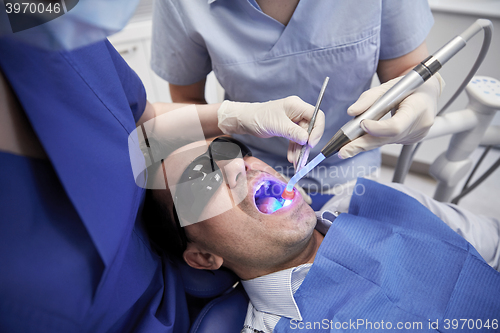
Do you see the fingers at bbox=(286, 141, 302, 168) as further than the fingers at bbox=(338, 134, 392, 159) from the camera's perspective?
Yes

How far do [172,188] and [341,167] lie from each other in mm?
656

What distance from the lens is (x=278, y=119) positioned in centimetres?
84

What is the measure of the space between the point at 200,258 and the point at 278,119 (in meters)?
0.49

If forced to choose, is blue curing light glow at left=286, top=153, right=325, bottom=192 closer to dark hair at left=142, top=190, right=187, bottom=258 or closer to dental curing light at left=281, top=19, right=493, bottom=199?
dental curing light at left=281, top=19, right=493, bottom=199

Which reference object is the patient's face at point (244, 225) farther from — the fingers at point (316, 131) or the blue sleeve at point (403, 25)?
the blue sleeve at point (403, 25)

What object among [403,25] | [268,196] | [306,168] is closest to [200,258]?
[268,196]

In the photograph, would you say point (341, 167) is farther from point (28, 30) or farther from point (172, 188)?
point (28, 30)

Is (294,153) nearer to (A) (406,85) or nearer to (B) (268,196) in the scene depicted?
(B) (268,196)

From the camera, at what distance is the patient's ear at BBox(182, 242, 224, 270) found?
906 millimetres

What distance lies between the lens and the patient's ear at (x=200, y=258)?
0.91 m

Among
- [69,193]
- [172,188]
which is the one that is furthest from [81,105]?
[172,188]

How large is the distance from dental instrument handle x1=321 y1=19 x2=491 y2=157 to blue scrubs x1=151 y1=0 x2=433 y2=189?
222 mm

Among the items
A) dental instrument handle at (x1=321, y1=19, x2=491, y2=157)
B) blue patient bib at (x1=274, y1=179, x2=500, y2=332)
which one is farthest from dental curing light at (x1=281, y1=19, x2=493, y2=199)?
blue patient bib at (x1=274, y1=179, x2=500, y2=332)

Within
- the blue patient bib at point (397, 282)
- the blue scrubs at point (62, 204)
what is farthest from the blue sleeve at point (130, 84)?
the blue patient bib at point (397, 282)
